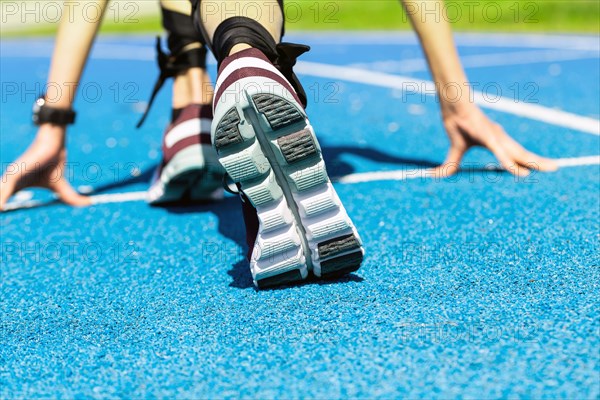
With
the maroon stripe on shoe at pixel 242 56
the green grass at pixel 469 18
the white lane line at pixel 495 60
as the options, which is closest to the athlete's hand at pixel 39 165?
the maroon stripe on shoe at pixel 242 56

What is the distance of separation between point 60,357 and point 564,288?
1010mm

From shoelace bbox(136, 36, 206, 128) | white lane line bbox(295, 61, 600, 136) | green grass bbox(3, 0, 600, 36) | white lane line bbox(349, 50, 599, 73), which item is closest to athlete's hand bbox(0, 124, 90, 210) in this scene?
shoelace bbox(136, 36, 206, 128)

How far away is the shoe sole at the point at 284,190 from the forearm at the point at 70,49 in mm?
1148

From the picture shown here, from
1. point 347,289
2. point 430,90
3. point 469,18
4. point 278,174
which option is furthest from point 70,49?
point 469,18

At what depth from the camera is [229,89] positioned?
1.68 m

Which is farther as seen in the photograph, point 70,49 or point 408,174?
point 408,174

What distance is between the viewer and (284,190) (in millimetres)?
1745

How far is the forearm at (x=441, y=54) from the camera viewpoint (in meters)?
2.66

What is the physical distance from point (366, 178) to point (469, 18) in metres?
8.20

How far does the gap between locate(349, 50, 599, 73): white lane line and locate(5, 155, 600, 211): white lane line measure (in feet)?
10.3

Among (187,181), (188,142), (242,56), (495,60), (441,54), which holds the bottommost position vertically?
(495,60)

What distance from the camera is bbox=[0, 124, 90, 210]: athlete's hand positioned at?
268cm

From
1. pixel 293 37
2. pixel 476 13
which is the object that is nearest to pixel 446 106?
pixel 293 37

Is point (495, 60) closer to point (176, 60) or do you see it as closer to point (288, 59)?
point (176, 60)
